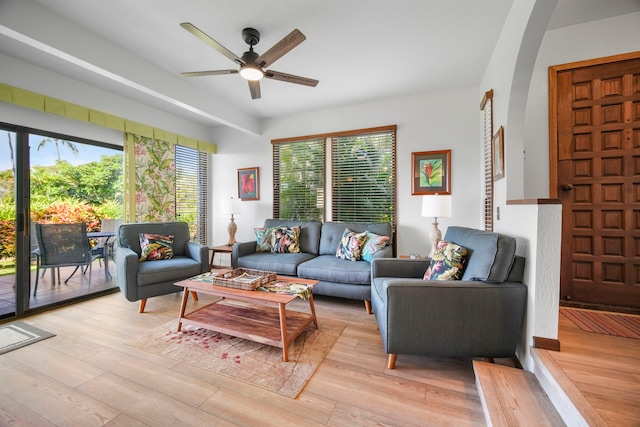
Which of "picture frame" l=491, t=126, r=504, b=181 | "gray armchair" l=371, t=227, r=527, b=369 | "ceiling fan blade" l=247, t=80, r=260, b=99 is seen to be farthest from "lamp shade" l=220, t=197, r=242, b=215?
"picture frame" l=491, t=126, r=504, b=181

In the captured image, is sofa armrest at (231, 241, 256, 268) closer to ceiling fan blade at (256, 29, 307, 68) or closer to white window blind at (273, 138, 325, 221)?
white window blind at (273, 138, 325, 221)

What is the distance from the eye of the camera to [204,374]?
1.70 m

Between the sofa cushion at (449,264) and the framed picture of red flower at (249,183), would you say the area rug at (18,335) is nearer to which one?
the framed picture of red flower at (249,183)

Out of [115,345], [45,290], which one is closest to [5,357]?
[115,345]

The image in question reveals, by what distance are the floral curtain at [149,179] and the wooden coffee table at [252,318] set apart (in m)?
2.03

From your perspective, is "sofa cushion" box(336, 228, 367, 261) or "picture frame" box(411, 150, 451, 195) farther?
"picture frame" box(411, 150, 451, 195)

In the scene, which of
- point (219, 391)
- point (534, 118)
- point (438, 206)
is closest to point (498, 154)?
point (534, 118)

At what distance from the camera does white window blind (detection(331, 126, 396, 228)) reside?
3.61m

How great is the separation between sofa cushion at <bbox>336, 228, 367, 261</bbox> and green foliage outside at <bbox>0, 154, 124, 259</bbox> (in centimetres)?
303

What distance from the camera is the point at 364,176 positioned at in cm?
374

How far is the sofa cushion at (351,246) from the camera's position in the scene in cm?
309

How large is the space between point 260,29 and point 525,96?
2164mm

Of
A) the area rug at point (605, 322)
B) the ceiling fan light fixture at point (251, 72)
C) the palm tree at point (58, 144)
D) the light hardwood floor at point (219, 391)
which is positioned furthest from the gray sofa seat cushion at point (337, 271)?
the palm tree at point (58, 144)

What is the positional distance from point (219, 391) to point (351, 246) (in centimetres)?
199
